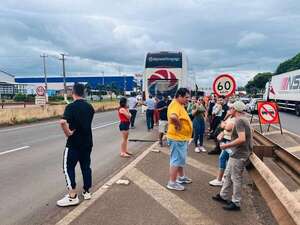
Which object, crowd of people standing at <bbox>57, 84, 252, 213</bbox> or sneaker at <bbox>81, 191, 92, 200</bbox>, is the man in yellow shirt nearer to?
crowd of people standing at <bbox>57, 84, 252, 213</bbox>

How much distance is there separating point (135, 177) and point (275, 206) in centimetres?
345

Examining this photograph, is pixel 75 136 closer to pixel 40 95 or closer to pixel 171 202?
pixel 171 202

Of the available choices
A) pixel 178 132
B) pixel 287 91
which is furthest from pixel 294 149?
pixel 287 91

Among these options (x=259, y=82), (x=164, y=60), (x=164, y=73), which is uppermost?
(x=164, y=60)

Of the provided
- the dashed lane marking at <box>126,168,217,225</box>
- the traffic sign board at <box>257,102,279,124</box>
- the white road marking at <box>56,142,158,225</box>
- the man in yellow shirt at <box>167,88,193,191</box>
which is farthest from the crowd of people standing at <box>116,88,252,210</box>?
the traffic sign board at <box>257,102,279,124</box>

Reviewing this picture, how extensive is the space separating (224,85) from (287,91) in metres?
24.8

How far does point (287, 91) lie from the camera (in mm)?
31984

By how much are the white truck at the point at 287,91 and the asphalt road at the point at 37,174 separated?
22029 mm

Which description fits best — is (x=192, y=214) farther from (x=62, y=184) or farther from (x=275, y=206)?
(x=62, y=184)

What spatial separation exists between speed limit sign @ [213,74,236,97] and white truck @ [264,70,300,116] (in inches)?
833

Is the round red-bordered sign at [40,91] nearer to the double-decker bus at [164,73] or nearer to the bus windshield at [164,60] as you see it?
the double-decker bus at [164,73]

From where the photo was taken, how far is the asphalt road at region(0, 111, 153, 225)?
5022mm

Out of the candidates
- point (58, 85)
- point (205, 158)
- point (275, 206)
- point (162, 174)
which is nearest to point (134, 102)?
point (205, 158)

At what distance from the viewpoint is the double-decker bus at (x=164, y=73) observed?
19859 millimetres
